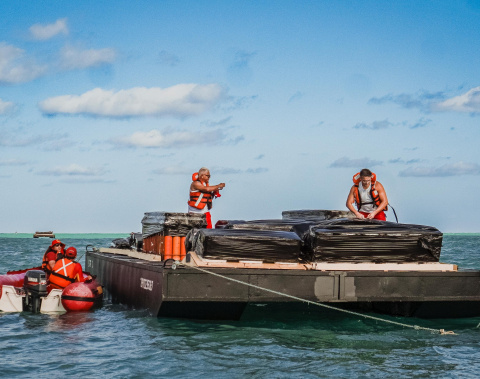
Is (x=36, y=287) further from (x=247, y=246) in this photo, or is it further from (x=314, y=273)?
(x=314, y=273)

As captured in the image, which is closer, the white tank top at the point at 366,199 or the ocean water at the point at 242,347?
the ocean water at the point at 242,347

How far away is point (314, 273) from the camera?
9.87m

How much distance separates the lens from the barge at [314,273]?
380 inches

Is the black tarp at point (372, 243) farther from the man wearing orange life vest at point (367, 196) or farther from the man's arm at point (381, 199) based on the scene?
the man wearing orange life vest at point (367, 196)

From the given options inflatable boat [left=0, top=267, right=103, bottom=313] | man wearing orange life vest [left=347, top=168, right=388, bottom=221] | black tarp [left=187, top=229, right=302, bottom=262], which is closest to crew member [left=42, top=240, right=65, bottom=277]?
inflatable boat [left=0, top=267, right=103, bottom=313]

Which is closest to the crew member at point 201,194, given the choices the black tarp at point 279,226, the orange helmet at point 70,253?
the black tarp at point 279,226

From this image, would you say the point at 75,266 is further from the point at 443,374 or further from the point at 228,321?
the point at 443,374

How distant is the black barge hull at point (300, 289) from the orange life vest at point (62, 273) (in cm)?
281

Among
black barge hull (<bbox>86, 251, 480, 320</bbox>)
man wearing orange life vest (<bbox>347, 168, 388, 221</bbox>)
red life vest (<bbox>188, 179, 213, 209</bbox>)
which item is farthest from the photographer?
red life vest (<bbox>188, 179, 213, 209</bbox>)

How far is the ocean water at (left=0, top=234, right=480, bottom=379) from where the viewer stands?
8.02 m

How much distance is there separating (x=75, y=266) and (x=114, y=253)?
137 inches

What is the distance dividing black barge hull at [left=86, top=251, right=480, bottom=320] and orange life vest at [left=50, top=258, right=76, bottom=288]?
2.81 m

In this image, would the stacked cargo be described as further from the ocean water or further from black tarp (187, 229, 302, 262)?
black tarp (187, 229, 302, 262)

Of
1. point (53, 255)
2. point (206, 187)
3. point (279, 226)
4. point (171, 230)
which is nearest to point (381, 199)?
point (279, 226)
